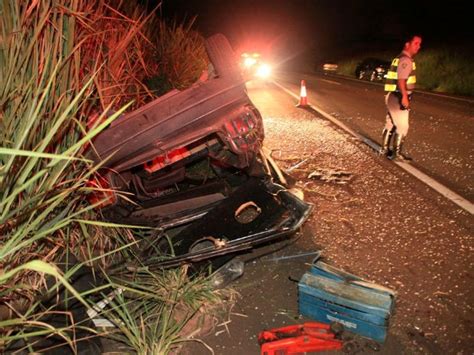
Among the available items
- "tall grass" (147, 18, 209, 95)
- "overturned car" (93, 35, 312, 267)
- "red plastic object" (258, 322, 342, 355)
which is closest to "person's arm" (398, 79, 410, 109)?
"overturned car" (93, 35, 312, 267)

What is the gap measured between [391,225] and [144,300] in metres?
2.58

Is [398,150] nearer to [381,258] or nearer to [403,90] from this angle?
[403,90]

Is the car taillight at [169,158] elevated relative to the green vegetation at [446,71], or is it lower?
elevated

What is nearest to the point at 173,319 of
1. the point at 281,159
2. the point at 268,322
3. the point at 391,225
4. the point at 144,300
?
the point at 144,300

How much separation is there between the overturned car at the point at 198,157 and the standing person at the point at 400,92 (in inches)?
136

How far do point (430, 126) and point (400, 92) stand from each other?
297 cm

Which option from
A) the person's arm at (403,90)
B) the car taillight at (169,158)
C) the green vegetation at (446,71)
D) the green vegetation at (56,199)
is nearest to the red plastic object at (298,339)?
the green vegetation at (56,199)

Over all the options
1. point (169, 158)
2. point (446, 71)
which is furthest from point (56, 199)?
point (446, 71)

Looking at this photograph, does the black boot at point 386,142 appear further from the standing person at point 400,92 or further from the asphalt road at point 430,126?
the asphalt road at point 430,126

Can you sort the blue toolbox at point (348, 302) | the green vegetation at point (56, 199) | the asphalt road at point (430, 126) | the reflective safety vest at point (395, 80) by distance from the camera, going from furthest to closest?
the reflective safety vest at point (395, 80)
the asphalt road at point (430, 126)
the blue toolbox at point (348, 302)
the green vegetation at point (56, 199)

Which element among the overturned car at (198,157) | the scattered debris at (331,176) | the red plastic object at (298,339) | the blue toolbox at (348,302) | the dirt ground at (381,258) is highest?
the overturned car at (198,157)

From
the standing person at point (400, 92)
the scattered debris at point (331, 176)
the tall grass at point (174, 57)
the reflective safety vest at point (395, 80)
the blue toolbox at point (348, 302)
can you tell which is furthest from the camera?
the tall grass at point (174, 57)

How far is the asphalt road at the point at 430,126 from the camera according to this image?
19.3 feet

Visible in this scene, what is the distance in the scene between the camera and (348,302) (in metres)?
2.65
